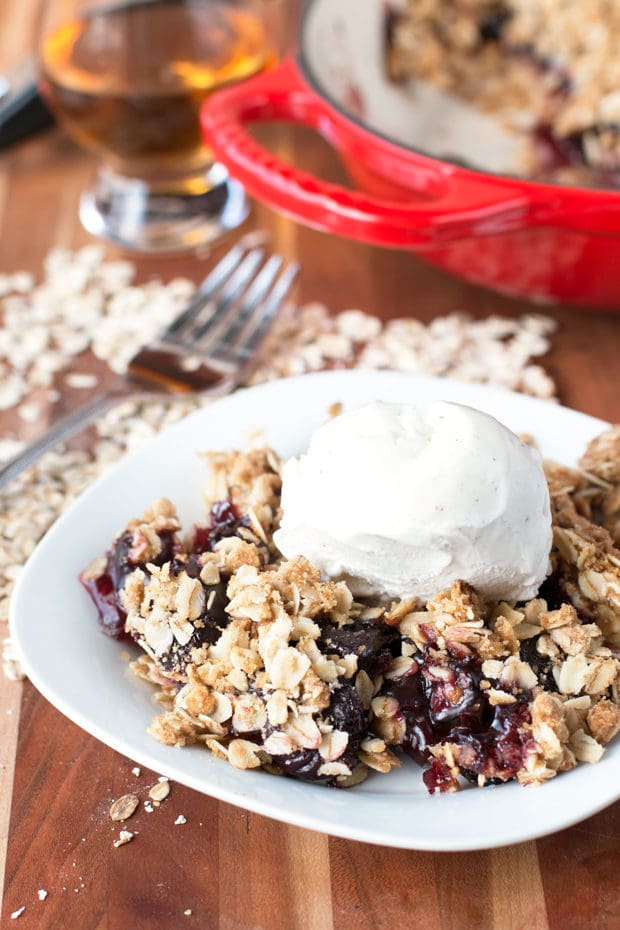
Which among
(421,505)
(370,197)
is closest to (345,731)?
(421,505)

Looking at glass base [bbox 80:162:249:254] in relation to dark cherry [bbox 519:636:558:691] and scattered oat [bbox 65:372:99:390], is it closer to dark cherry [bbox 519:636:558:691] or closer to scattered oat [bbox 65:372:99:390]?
scattered oat [bbox 65:372:99:390]

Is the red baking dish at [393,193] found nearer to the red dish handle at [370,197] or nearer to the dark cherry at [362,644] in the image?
the red dish handle at [370,197]

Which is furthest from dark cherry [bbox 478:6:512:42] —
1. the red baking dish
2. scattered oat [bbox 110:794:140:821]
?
scattered oat [bbox 110:794:140:821]

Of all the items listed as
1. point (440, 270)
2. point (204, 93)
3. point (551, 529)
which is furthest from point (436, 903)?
point (204, 93)

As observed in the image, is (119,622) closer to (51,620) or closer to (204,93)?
(51,620)

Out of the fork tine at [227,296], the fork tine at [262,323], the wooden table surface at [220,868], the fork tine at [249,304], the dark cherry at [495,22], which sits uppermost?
the dark cherry at [495,22]

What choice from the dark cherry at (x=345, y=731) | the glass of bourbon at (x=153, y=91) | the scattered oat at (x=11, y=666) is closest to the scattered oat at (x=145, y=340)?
the glass of bourbon at (x=153, y=91)

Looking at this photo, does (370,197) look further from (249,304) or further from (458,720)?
(458,720)
